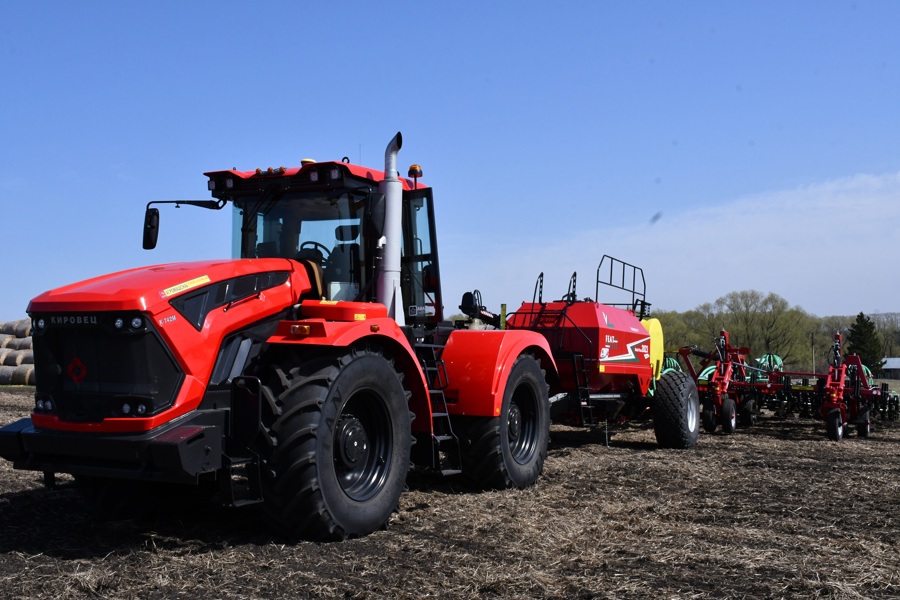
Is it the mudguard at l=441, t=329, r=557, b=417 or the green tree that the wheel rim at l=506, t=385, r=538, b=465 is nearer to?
the mudguard at l=441, t=329, r=557, b=417

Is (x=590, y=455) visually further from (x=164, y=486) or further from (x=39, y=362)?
(x=39, y=362)

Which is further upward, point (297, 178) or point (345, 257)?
point (297, 178)

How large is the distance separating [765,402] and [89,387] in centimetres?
1343

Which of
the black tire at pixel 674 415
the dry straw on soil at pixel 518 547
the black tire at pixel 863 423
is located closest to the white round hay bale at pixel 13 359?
the dry straw on soil at pixel 518 547

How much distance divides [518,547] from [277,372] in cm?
197

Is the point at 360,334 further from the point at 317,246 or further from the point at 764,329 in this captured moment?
the point at 764,329

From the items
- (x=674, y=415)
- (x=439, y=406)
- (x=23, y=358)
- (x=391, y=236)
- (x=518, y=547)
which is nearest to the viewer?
(x=518, y=547)

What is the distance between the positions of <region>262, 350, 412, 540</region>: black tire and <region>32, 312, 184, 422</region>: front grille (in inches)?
28.1

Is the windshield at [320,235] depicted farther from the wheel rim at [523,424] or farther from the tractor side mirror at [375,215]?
the wheel rim at [523,424]

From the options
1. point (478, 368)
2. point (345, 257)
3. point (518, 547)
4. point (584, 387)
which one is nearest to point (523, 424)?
point (478, 368)

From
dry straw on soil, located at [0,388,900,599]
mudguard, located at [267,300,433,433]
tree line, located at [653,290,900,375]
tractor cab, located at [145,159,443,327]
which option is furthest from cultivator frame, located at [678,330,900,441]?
tree line, located at [653,290,900,375]

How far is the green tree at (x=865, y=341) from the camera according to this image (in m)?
61.2

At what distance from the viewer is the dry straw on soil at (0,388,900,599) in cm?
465

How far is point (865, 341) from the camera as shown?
62.3m
